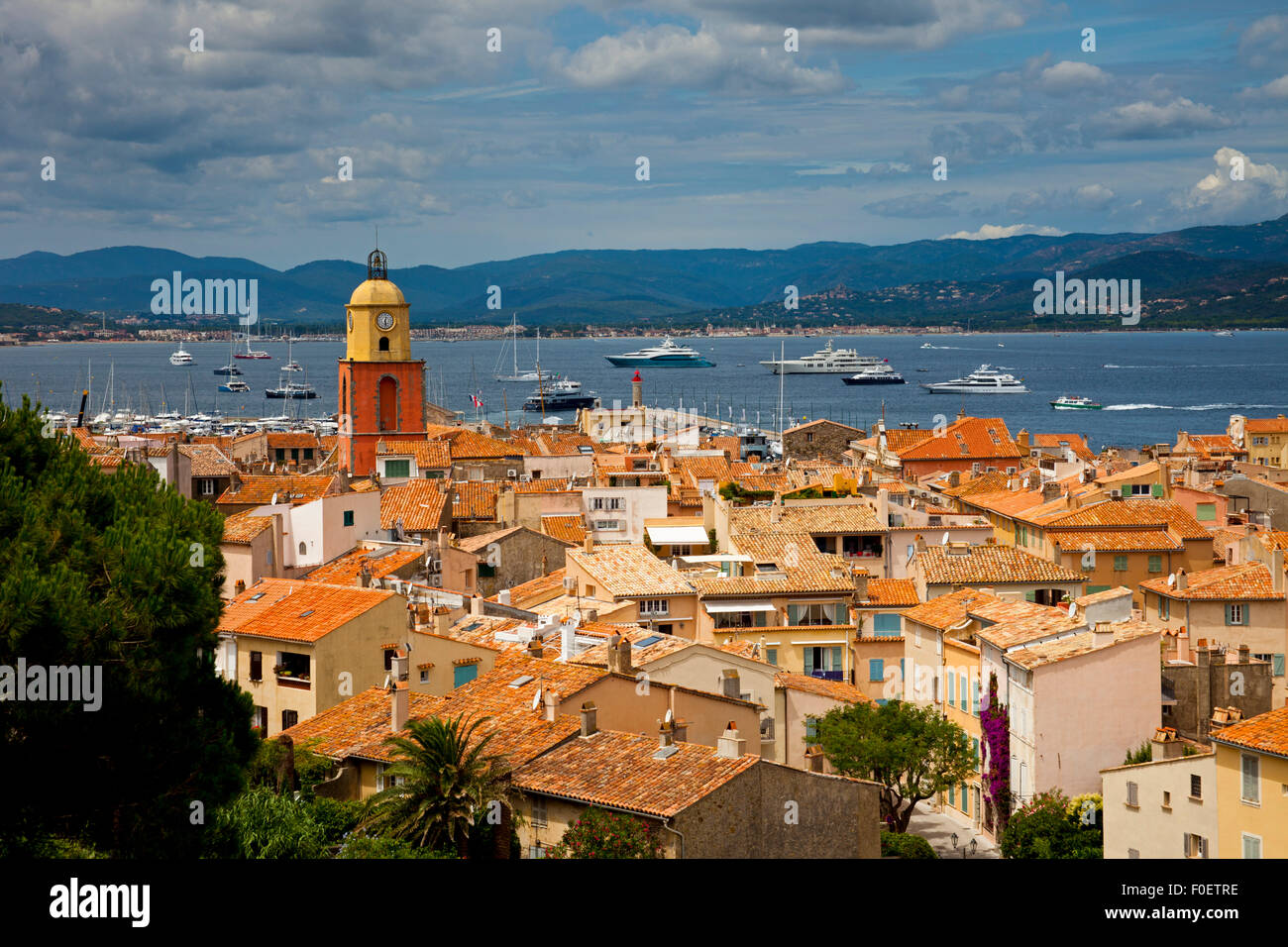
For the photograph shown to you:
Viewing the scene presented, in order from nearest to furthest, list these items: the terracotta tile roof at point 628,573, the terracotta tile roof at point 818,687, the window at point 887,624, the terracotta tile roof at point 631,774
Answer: the terracotta tile roof at point 631,774 → the terracotta tile roof at point 818,687 → the terracotta tile roof at point 628,573 → the window at point 887,624

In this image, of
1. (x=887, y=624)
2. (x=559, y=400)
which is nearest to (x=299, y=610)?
(x=887, y=624)

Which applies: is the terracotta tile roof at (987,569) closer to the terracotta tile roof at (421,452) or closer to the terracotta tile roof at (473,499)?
the terracotta tile roof at (473,499)

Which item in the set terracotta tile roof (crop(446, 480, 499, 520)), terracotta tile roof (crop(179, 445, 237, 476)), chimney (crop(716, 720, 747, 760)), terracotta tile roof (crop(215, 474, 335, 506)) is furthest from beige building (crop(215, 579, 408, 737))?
terracotta tile roof (crop(179, 445, 237, 476))

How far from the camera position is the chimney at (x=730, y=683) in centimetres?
2603

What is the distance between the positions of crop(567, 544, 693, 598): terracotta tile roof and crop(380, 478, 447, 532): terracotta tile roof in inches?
239

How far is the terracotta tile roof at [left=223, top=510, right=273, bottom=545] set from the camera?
35.2 metres

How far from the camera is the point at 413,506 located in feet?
142

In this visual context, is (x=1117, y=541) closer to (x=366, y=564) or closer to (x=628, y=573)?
(x=628, y=573)

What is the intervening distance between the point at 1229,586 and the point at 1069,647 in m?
9.89

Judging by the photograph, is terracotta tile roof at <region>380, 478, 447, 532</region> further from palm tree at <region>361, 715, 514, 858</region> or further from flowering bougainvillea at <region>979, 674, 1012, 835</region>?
palm tree at <region>361, 715, 514, 858</region>

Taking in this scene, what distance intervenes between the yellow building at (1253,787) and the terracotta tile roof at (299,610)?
13.4 m

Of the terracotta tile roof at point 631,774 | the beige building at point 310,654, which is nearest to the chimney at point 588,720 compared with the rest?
Result: the terracotta tile roof at point 631,774

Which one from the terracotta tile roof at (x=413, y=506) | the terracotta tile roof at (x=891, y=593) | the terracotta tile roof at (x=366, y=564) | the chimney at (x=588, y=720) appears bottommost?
the terracotta tile roof at (x=891, y=593)
